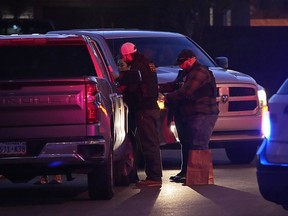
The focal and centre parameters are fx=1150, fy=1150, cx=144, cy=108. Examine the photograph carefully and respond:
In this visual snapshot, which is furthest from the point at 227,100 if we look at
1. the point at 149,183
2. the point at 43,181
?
the point at 43,181

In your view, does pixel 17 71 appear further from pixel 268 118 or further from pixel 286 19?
pixel 286 19

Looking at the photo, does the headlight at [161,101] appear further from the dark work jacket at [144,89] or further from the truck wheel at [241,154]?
the truck wheel at [241,154]

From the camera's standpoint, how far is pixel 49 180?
50.4 ft

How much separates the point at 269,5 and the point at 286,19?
3.74 m


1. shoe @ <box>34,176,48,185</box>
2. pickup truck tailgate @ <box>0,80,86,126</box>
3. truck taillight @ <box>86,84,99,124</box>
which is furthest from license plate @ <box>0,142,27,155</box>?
shoe @ <box>34,176,48,185</box>

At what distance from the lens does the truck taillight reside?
39.8 ft

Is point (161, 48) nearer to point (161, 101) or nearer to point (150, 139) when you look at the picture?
point (161, 101)

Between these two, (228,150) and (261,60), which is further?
(261,60)

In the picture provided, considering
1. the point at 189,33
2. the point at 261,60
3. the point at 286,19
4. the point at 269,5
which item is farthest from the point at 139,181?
the point at 286,19

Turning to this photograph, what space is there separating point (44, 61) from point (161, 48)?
4.51 m

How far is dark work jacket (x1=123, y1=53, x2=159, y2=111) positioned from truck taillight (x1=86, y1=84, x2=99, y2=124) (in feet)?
7.22

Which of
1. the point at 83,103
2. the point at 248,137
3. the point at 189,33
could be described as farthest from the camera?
A: the point at 189,33

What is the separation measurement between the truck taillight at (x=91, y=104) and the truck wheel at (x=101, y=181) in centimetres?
62

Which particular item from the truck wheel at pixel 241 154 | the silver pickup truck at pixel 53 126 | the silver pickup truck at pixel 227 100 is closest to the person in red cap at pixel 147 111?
the silver pickup truck at pixel 227 100
